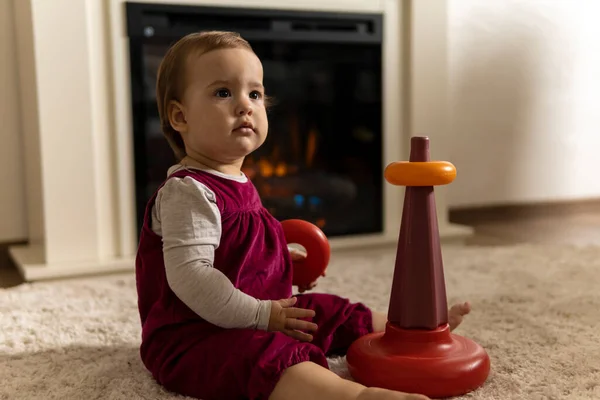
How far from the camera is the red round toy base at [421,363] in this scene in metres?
Answer: 0.90

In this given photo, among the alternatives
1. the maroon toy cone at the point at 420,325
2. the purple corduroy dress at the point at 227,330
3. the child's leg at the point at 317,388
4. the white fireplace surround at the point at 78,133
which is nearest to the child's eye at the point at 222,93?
the purple corduroy dress at the point at 227,330

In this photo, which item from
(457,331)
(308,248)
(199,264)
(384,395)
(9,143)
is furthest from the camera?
(9,143)

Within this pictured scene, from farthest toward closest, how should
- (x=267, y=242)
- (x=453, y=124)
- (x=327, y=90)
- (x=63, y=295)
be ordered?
(x=453, y=124) → (x=327, y=90) → (x=63, y=295) → (x=267, y=242)

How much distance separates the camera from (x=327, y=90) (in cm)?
206

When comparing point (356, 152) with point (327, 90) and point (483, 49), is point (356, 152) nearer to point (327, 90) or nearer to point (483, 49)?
point (327, 90)

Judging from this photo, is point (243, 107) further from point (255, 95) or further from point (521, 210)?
point (521, 210)

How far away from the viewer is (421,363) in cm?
91

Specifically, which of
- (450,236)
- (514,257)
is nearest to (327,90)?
(450,236)

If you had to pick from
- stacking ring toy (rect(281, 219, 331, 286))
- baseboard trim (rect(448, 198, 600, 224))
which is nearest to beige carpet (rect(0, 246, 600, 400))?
stacking ring toy (rect(281, 219, 331, 286))

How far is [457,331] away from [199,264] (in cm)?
55

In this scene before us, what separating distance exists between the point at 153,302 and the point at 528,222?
73.2 inches

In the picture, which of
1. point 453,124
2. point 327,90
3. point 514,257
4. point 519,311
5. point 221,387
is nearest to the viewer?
point 221,387

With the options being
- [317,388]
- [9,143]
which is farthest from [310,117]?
[317,388]

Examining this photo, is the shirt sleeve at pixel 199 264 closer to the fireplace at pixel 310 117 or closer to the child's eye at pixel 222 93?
the child's eye at pixel 222 93
